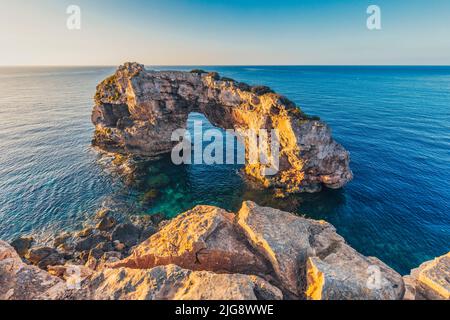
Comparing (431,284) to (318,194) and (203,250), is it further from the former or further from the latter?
(318,194)

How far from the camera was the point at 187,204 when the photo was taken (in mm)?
39219

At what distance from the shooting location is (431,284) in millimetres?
13055

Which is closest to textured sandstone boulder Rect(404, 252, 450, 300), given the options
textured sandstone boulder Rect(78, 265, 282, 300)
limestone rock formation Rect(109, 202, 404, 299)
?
limestone rock formation Rect(109, 202, 404, 299)

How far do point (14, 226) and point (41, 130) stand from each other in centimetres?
5241

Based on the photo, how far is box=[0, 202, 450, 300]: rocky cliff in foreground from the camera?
40.4 ft

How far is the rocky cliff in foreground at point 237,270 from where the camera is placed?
12.3 metres

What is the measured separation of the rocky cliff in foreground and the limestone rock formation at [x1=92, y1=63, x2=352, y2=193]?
22.8 m

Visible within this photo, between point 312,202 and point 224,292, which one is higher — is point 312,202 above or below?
below

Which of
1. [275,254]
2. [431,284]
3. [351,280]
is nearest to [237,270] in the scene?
[275,254]

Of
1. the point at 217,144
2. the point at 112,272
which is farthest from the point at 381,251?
the point at 217,144

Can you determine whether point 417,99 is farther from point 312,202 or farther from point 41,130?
point 41,130

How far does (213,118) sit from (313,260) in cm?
4844

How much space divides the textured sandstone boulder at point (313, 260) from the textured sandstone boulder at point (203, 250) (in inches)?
45.3

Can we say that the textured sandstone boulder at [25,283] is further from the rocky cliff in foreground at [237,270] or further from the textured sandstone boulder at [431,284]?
the textured sandstone boulder at [431,284]
